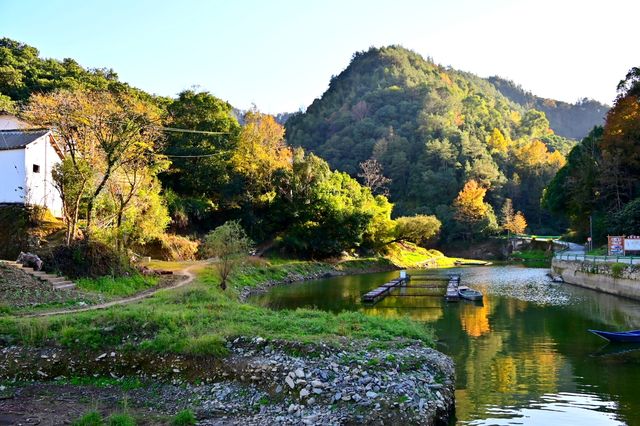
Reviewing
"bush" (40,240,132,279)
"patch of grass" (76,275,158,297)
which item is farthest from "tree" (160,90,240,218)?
"patch of grass" (76,275,158,297)

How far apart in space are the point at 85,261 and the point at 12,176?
9437 mm

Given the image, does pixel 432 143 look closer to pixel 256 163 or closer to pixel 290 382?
pixel 256 163

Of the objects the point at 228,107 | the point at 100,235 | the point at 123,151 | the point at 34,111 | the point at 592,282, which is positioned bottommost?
the point at 592,282

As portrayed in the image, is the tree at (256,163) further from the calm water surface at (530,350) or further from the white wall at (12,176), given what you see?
the white wall at (12,176)

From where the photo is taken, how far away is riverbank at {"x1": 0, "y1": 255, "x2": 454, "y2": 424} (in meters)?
11.8

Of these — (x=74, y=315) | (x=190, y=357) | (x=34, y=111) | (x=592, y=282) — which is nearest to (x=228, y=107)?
(x=34, y=111)

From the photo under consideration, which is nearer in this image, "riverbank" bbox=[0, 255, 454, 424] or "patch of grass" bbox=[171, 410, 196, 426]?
"patch of grass" bbox=[171, 410, 196, 426]

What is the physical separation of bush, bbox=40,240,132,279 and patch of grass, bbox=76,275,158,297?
0.49 meters

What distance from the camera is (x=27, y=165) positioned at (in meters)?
31.5

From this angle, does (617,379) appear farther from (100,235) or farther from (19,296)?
(100,235)

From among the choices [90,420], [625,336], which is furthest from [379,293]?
[90,420]

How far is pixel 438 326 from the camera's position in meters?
25.3

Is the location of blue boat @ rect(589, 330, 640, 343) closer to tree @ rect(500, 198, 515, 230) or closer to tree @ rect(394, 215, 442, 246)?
tree @ rect(394, 215, 442, 246)

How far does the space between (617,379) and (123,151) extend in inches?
1043
